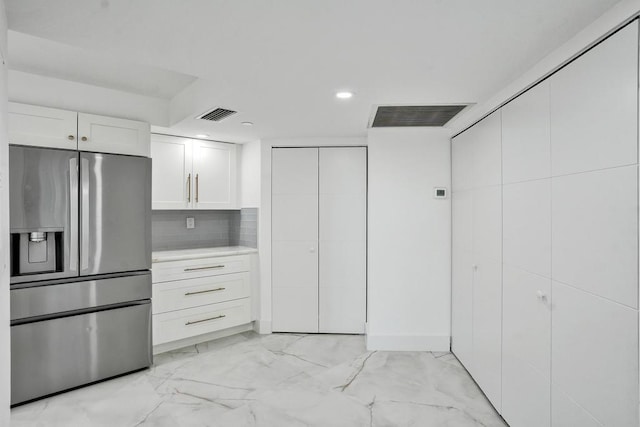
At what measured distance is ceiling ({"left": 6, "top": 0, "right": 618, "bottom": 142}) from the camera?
1444 millimetres

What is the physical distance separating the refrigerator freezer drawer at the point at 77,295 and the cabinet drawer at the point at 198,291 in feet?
0.80

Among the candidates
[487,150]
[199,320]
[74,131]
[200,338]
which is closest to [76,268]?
[74,131]

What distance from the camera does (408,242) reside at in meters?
3.51

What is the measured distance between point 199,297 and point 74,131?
1.79 m

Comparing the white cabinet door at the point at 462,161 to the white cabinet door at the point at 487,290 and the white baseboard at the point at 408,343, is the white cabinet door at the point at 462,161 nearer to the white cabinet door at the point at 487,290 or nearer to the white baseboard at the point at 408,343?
the white cabinet door at the point at 487,290

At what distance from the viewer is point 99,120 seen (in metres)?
2.91

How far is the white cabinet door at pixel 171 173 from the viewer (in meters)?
3.60

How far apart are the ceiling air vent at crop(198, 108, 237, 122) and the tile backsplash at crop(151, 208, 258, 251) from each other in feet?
4.11

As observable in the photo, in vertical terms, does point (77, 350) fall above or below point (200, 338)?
above

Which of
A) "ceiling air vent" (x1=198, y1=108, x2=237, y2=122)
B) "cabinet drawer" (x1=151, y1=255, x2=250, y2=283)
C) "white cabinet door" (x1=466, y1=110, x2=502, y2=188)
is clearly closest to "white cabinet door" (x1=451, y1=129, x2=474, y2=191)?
"white cabinet door" (x1=466, y1=110, x2=502, y2=188)

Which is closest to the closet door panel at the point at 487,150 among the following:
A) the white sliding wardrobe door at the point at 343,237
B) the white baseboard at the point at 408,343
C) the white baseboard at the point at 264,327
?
the white sliding wardrobe door at the point at 343,237

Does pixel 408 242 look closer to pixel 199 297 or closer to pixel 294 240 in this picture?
pixel 294 240

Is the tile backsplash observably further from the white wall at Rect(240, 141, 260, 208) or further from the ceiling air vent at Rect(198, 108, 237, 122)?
the ceiling air vent at Rect(198, 108, 237, 122)

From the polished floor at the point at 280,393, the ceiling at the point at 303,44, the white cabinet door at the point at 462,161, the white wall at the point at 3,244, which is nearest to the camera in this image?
the white wall at the point at 3,244
